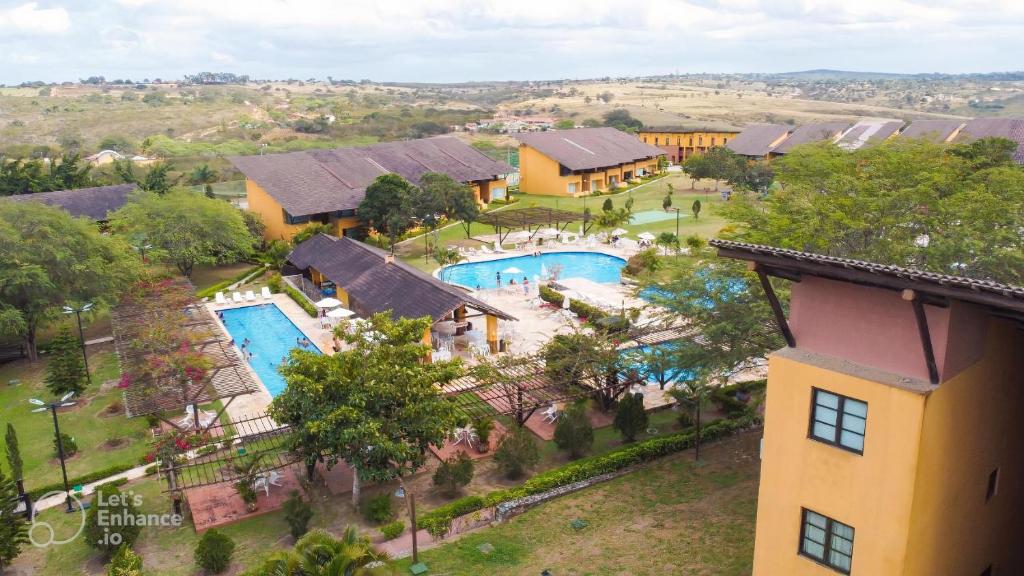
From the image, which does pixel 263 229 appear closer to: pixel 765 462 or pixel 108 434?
pixel 108 434

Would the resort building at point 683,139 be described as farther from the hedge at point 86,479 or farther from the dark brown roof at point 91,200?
the hedge at point 86,479

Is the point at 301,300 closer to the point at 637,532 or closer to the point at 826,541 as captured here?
the point at 637,532

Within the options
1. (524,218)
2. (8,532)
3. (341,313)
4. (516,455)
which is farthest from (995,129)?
(8,532)

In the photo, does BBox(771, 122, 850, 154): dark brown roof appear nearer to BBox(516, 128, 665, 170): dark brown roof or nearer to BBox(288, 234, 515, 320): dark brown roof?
BBox(516, 128, 665, 170): dark brown roof

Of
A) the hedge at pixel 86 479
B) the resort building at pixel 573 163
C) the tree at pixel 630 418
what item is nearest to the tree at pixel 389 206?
the resort building at pixel 573 163

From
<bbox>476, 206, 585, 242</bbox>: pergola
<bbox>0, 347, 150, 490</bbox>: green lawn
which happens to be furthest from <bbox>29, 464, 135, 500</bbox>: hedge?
<bbox>476, 206, 585, 242</bbox>: pergola

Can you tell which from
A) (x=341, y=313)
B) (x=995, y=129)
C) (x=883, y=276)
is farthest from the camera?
(x=995, y=129)

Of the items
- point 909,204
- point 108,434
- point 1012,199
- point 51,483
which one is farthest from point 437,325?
point 1012,199
